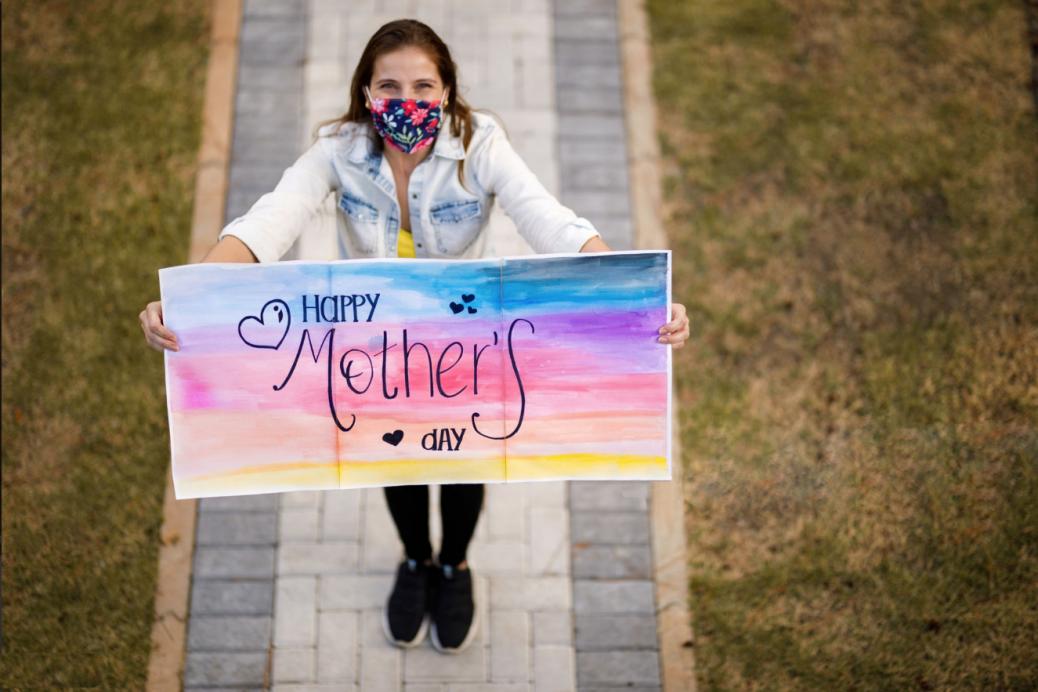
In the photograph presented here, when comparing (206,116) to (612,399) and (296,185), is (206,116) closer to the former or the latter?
(296,185)

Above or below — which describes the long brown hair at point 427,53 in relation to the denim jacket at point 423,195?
above

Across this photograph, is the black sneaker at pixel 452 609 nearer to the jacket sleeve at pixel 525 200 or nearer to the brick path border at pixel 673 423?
the brick path border at pixel 673 423

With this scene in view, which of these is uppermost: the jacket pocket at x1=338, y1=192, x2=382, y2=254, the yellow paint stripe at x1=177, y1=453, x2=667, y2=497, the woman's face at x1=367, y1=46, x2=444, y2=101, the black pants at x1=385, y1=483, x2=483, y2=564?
the woman's face at x1=367, y1=46, x2=444, y2=101

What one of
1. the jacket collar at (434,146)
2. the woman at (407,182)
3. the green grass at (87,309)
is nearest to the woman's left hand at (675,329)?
the woman at (407,182)

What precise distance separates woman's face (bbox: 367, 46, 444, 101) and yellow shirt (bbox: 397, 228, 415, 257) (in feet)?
1.62

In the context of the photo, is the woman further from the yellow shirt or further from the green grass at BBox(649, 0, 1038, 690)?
the green grass at BBox(649, 0, 1038, 690)

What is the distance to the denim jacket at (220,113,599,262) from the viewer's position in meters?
3.05

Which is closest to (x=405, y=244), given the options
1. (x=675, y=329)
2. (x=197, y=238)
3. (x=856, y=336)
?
(x=675, y=329)

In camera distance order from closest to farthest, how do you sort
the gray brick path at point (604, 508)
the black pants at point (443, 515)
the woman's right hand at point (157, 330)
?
1. the woman's right hand at point (157, 330)
2. the black pants at point (443, 515)
3. the gray brick path at point (604, 508)

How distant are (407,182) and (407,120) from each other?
24 centimetres

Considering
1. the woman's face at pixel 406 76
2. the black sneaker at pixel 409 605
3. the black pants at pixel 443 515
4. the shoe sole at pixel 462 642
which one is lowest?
the shoe sole at pixel 462 642

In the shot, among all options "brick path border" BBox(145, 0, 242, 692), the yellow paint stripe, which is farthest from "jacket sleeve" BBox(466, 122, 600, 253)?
"brick path border" BBox(145, 0, 242, 692)

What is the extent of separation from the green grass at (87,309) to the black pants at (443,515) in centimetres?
134

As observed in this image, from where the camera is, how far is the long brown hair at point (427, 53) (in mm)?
3004
